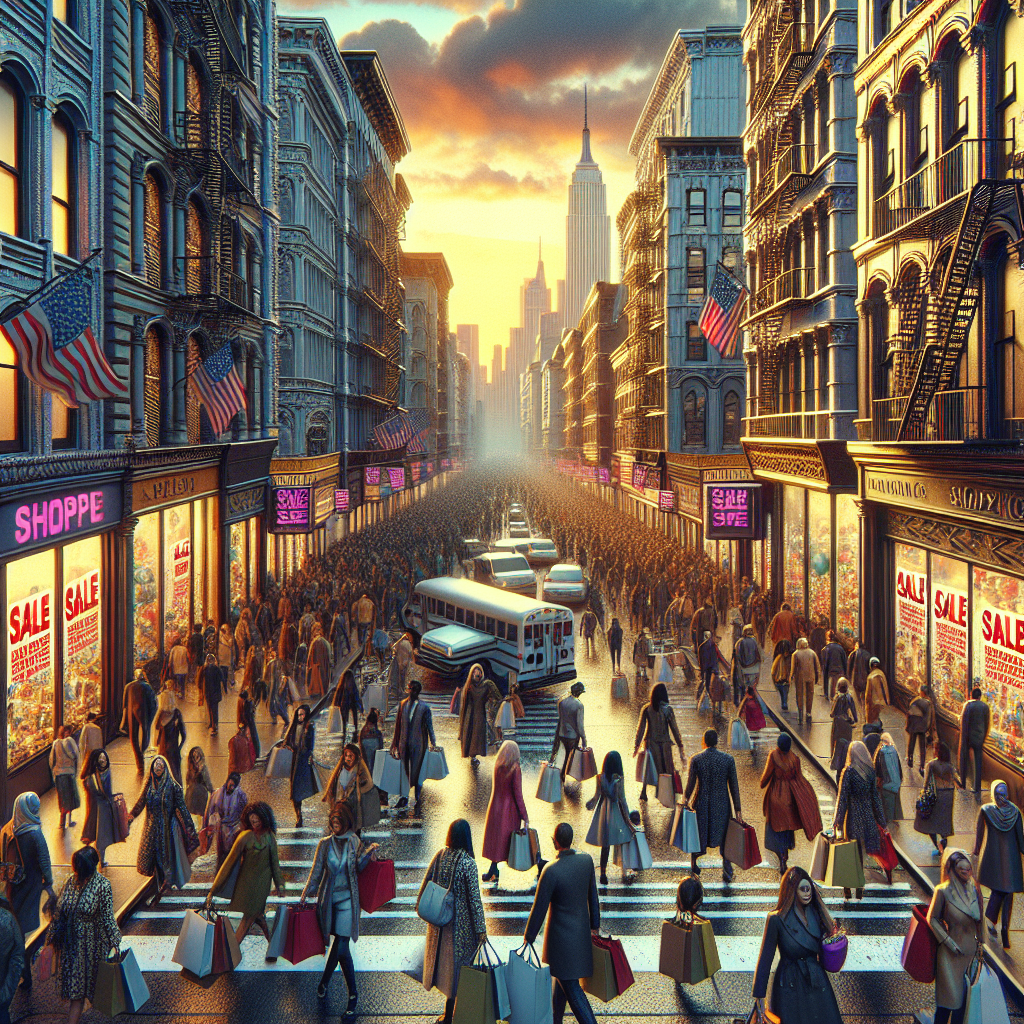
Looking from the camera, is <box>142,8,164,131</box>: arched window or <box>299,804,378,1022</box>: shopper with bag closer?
<box>299,804,378,1022</box>: shopper with bag

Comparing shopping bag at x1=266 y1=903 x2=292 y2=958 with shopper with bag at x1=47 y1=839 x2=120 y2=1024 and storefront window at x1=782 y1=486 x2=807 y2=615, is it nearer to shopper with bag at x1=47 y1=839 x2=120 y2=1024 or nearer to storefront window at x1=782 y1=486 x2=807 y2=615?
shopper with bag at x1=47 y1=839 x2=120 y2=1024

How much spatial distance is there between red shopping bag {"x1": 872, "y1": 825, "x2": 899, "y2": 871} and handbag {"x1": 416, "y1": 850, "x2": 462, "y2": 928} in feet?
19.7

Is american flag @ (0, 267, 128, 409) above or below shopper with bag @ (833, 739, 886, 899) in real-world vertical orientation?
above

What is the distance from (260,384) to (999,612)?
25.0m

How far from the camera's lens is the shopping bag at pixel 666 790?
1312 cm

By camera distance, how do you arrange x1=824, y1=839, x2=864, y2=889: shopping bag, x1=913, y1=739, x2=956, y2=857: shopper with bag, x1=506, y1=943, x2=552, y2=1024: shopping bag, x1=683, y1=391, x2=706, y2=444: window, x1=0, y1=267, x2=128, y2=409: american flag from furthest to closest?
x1=683, y1=391, x2=706, y2=444: window → x1=0, y1=267, x2=128, y2=409: american flag → x1=913, y1=739, x2=956, y2=857: shopper with bag → x1=824, y1=839, x2=864, y2=889: shopping bag → x1=506, y1=943, x2=552, y2=1024: shopping bag

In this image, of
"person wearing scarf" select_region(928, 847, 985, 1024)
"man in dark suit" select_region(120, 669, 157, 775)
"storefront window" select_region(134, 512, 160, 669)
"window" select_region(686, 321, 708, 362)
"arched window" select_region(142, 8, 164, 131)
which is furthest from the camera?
"window" select_region(686, 321, 708, 362)

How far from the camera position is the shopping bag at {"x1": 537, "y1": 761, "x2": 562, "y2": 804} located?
13.3 meters

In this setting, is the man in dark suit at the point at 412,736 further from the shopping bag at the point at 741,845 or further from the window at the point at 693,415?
the window at the point at 693,415

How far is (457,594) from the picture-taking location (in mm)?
22766

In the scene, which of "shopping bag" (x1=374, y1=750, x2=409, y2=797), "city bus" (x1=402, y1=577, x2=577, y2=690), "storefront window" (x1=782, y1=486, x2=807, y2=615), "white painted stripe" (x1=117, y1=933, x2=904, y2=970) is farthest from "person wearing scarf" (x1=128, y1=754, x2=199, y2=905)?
"storefront window" (x1=782, y1=486, x2=807, y2=615)

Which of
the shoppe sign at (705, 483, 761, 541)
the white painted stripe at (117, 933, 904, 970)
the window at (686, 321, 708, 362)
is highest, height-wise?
the window at (686, 321, 708, 362)

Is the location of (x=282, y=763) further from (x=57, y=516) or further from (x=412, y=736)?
(x=57, y=516)

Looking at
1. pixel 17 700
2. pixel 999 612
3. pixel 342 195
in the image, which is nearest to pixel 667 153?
pixel 342 195
